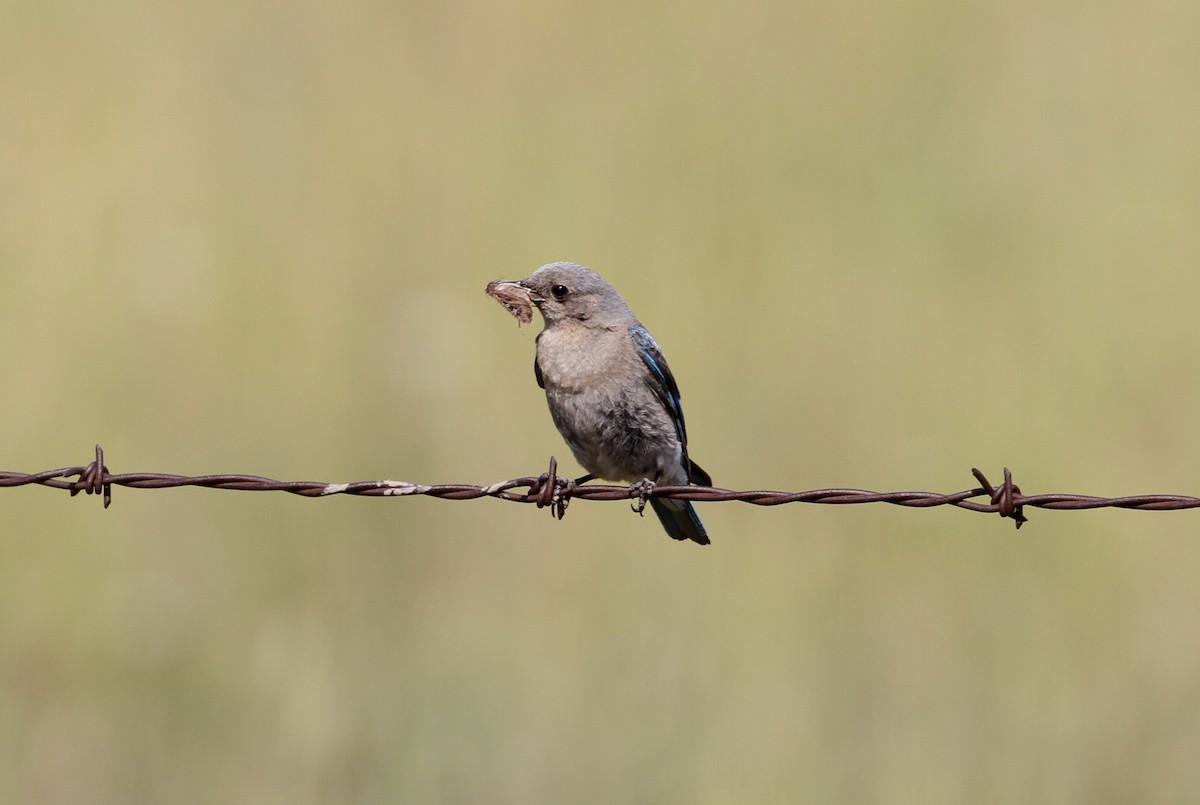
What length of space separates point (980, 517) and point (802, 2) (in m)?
4.27

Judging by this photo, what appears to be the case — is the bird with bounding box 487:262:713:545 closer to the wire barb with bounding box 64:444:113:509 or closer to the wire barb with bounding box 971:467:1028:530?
the wire barb with bounding box 971:467:1028:530

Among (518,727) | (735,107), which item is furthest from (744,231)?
(518,727)

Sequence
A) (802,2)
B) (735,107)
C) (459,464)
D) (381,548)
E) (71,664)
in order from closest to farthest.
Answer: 1. (71,664)
2. (381,548)
3. (459,464)
4. (735,107)
5. (802,2)

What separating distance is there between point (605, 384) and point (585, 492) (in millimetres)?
1373

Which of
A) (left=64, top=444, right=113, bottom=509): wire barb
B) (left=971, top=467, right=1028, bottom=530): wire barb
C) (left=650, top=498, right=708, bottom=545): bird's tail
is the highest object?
(left=650, top=498, right=708, bottom=545): bird's tail

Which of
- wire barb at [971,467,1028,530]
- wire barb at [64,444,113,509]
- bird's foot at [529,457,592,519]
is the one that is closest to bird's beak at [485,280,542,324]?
bird's foot at [529,457,592,519]

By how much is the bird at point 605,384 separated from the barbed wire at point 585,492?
1363mm

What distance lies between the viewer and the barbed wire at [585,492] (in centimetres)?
399

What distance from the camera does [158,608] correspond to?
19.7 ft

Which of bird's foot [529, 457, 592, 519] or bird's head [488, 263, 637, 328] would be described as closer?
bird's foot [529, 457, 592, 519]

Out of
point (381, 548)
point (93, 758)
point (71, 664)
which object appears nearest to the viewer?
point (93, 758)

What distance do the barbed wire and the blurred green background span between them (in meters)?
1.49

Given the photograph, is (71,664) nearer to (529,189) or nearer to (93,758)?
(93,758)

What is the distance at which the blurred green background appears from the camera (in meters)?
5.61
